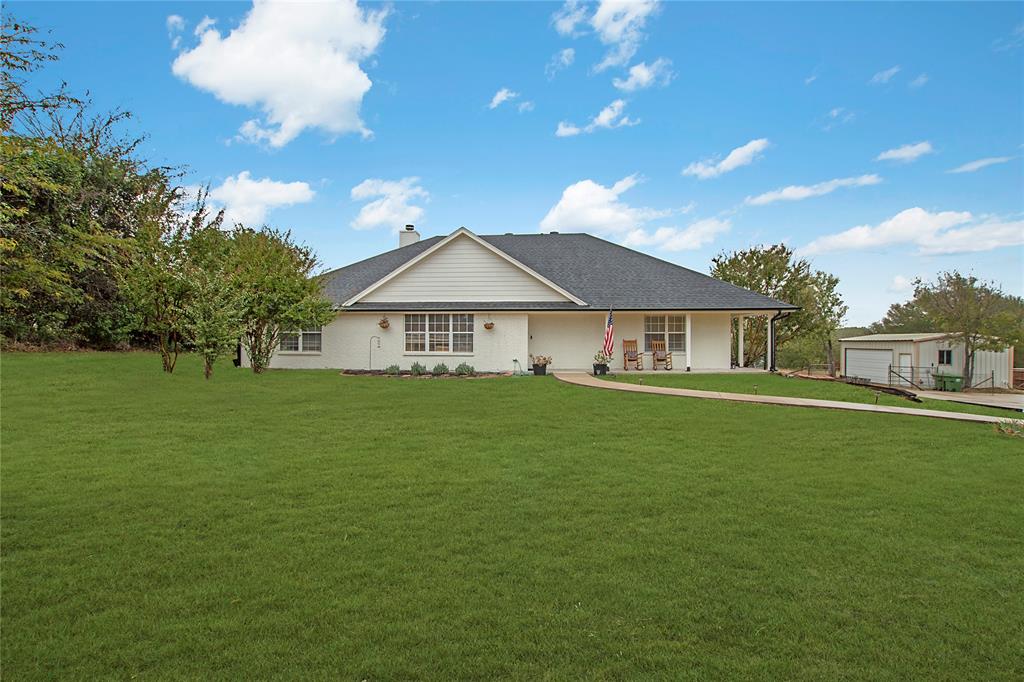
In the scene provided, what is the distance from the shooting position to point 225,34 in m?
13.5

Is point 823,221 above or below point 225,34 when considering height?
below

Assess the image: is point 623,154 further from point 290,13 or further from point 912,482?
point 912,482

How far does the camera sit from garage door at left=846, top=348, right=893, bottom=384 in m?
25.8

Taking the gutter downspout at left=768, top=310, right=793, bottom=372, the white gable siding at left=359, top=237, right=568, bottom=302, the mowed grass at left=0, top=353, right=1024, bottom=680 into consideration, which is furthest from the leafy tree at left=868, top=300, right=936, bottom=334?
the mowed grass at left=0, top=353, right=1024, bottom=680

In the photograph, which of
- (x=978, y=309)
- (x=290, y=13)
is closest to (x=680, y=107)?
(x=290, y=13)

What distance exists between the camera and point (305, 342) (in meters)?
23.2

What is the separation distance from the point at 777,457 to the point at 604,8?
1304cm

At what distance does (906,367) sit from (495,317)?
18822 millimetres

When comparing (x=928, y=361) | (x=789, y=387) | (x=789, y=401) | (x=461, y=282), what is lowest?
(x=789, y=401)

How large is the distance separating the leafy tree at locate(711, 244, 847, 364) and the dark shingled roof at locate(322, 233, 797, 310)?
7282mm

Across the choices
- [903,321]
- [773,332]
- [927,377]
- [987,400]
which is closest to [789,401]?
[773,332]

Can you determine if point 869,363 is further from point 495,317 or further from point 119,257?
point 119,257

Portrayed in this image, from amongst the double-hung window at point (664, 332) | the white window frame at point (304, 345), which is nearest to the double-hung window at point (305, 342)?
the white window frame at point (304, 345)

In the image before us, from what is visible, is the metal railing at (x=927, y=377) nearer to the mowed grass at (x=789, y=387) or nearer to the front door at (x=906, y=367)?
the front door at (x=906, y=367)
